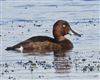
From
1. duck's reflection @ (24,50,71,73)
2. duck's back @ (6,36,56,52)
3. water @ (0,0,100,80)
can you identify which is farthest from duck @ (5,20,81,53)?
duck's reflection @ (24,50,71,73)

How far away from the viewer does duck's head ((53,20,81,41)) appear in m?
19.9

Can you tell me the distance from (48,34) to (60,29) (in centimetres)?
82

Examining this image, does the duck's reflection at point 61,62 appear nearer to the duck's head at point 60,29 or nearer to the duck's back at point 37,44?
the duck's back at point 37,44

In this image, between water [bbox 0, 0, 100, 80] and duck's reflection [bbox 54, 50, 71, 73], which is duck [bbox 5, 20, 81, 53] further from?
duck's reflection [bbox 54, 50, 71, 73]

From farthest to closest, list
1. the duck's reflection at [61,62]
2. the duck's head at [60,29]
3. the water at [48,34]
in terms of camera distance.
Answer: the duck's head at [60,29]
the duck's reflection at [61,62]
the water at [48,34]

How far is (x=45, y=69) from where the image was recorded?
1584 centimetres

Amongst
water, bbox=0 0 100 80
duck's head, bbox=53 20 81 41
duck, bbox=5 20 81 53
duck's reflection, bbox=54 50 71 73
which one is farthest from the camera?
duck's head, bbox=53 20 81 41

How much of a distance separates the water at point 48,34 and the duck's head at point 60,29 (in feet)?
0.99

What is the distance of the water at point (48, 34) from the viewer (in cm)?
1549

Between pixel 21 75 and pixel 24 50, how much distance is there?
3597 millimetres

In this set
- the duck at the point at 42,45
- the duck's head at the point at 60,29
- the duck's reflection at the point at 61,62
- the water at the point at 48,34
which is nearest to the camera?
the water at the point at 48,34

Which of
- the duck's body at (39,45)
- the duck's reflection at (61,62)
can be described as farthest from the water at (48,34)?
the duck's body at (39,45)

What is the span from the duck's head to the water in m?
0.30

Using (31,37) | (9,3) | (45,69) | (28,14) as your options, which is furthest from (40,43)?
(9,3)
